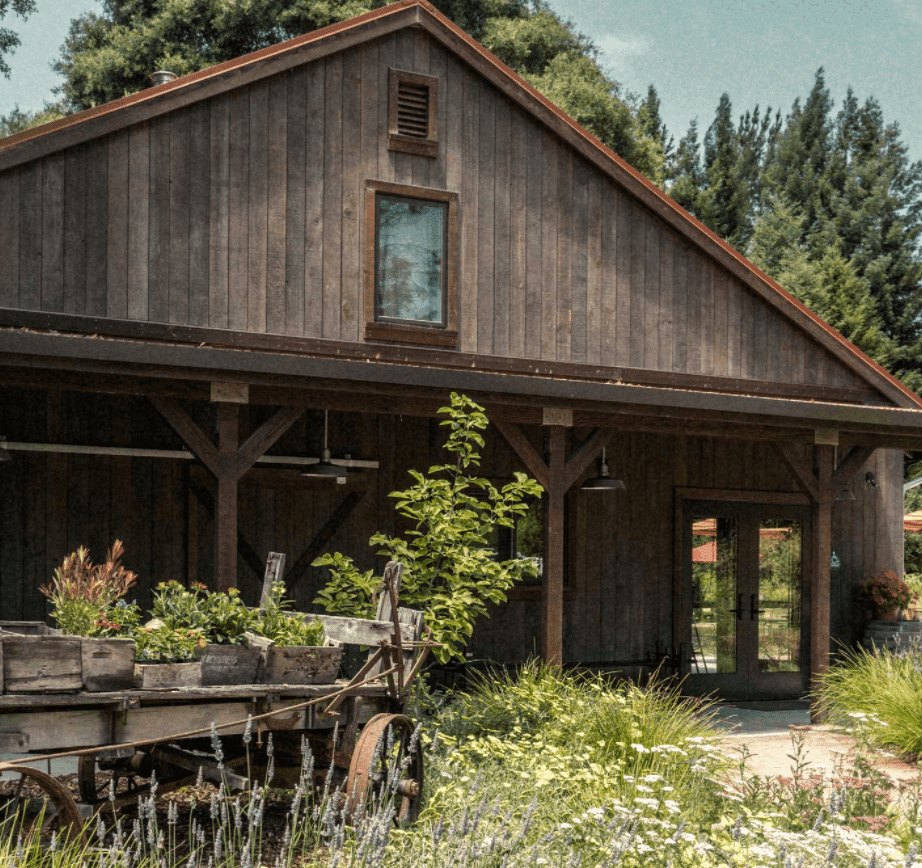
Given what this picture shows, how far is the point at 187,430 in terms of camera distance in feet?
28.2

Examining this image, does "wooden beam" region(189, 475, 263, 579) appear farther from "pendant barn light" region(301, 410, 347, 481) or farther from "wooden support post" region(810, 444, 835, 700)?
"wooden support post" region(810, 444, 835, 700)

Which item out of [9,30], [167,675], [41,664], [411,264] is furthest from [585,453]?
[9,30]

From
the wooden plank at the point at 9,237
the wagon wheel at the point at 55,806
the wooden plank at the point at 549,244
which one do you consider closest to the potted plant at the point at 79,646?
the wagon wheel at the point at 55,806

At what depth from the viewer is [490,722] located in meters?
7.90

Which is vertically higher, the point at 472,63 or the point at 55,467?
the point at 472,63

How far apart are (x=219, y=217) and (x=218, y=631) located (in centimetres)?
519

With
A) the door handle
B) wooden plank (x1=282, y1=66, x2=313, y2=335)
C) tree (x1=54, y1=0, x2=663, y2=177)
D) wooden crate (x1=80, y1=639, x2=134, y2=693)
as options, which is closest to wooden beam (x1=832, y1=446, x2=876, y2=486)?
the door handle

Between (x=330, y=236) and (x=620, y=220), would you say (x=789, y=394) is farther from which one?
(x=330, y=236)

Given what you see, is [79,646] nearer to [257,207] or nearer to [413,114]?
[257,207]

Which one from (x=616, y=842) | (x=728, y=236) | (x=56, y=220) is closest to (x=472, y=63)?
(x=56, y=220)

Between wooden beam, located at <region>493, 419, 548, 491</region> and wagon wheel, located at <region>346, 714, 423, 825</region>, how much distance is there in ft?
13.2

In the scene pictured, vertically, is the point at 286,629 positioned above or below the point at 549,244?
below

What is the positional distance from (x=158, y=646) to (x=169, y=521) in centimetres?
532

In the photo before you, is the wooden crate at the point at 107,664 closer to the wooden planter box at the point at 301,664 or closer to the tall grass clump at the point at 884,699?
Result: the wooden planter box at the point at 301,664
